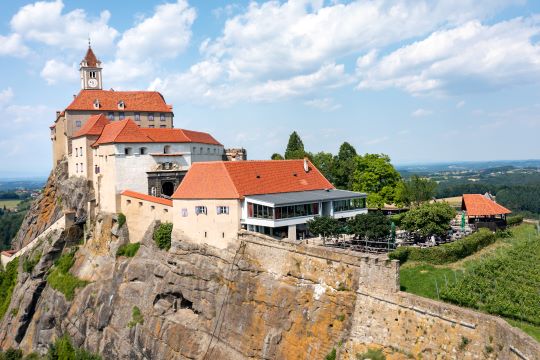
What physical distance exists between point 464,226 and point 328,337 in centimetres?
1845

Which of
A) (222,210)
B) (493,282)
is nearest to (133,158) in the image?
(222,210)

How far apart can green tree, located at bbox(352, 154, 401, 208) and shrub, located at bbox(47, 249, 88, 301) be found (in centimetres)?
3428

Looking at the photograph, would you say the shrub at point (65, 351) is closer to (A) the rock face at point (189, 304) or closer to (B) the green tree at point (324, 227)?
(A) the rock face at point (189, 304)

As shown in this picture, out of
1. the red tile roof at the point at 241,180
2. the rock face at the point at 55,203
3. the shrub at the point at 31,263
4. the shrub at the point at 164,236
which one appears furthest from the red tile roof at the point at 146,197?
the shrub at the point at 31,263

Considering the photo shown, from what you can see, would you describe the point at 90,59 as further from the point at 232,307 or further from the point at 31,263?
the point at 232,307

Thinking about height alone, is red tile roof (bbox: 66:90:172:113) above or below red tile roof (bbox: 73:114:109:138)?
above

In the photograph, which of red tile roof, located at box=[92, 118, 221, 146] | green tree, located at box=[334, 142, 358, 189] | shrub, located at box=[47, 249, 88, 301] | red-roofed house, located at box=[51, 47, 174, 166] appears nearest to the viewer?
red tile roof, located at box=[92, 118, 221, 146]

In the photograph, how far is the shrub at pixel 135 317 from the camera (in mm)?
43688

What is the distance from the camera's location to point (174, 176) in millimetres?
55500

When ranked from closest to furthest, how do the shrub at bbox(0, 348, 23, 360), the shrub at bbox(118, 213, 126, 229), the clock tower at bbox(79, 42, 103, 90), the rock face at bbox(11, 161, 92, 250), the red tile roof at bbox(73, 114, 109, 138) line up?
the shrub at bbox(118, 213, 126, 229) < the shrub at bbox(0, 348, 23, 360) < the rock face at bbox(11, 161, 92, 250) < the red tile roof at bbox(73, 114, 109, 138) < the clock tower at bbox(79, 42, 103, 90)

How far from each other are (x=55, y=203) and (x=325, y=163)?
40.4 metres

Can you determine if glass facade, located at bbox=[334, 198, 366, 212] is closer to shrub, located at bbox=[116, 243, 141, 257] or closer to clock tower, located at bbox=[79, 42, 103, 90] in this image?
shrub, located at bbox=[116, 243, 141, 257]

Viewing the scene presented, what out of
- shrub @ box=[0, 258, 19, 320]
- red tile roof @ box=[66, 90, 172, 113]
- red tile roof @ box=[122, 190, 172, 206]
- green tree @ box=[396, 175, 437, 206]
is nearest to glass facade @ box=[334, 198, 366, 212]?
green tree @ box=[396, 175, 437, 206]

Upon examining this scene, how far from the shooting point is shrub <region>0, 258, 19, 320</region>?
65.2 m
